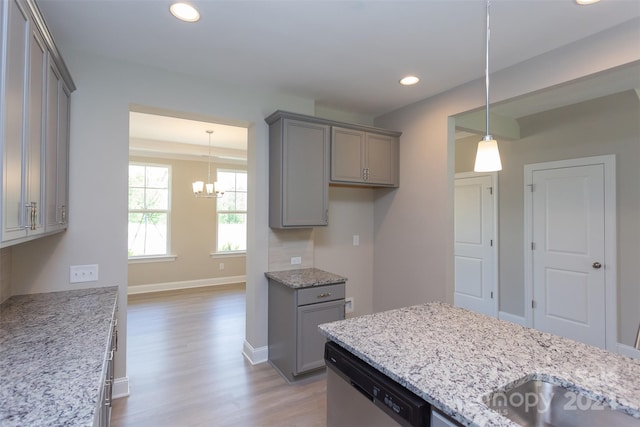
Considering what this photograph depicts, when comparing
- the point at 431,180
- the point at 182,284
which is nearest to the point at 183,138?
the point at 182,284

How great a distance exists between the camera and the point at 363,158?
3.43 meters

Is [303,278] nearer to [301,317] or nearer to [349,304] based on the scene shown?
[301,317]

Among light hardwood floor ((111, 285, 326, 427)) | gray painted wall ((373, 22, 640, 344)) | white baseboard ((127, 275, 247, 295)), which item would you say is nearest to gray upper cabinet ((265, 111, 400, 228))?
gray painted wall ((373, 22, 640, 344))

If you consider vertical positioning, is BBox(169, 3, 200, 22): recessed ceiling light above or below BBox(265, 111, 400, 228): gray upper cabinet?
above

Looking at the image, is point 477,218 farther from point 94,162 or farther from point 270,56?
point 94,162

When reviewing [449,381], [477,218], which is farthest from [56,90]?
[477,218]

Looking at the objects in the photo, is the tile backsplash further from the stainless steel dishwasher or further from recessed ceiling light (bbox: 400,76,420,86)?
recessed ceiling light (bbox: 400,76,420,86)

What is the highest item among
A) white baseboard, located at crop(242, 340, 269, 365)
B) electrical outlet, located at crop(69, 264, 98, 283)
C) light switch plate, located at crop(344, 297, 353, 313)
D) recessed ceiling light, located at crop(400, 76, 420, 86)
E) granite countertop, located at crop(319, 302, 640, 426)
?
recessed ceiling light, located at crop(400, 76, 420, 86)

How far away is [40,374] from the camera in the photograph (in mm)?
1164

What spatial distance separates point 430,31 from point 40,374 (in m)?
2.71

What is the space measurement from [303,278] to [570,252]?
3.09m

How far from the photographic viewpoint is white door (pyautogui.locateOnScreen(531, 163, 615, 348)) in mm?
3400

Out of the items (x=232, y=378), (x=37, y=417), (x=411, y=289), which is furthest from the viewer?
(x=411, y=289)

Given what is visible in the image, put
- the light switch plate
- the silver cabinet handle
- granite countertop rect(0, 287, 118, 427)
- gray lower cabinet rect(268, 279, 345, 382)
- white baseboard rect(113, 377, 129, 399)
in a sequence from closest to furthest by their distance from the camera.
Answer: granite countertop rect(0, 287, 118, 427), the silver cabinet handle, white baseboard rect(113, 377, 129, 399), gray lower cabinet rect(268, 279, 345, 382), the light switch plate
